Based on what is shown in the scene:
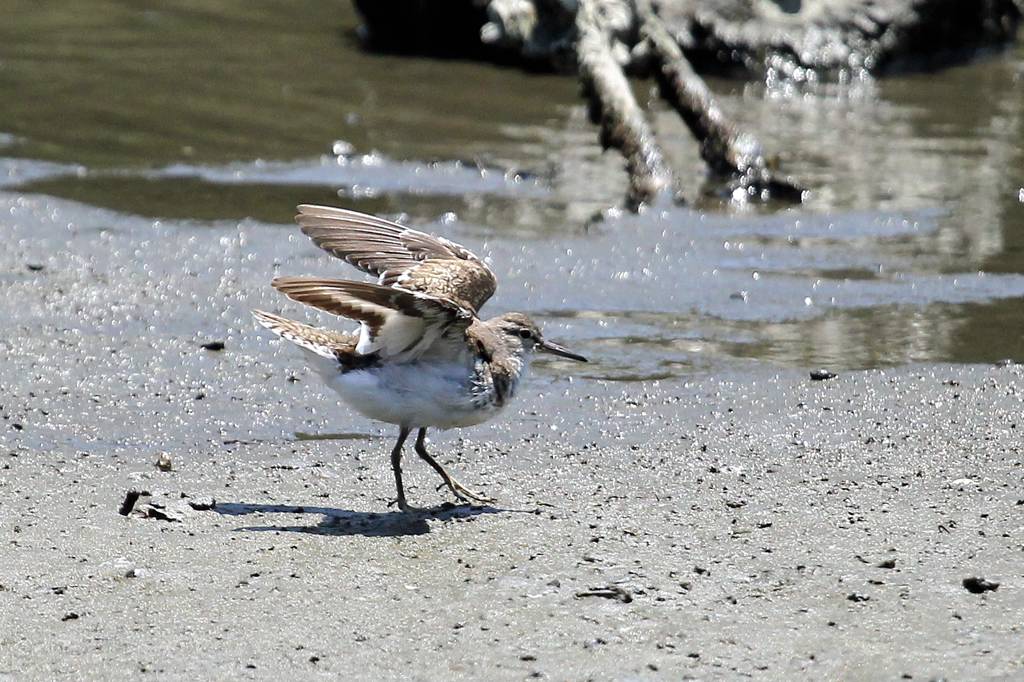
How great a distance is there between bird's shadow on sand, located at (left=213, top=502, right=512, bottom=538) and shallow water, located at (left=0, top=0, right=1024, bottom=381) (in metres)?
2.05

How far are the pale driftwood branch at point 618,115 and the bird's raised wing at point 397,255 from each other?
175 inches

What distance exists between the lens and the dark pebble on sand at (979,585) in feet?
17.7

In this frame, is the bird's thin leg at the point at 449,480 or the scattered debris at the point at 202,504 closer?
the scattered debris at the point at 202,504

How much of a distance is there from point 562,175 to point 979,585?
24.6ft

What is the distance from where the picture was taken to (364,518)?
6.23 m

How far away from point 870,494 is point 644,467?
103 centimetres

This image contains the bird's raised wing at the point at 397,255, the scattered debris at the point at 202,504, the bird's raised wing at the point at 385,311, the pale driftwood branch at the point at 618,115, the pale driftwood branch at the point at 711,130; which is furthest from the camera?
the pale driftwood branch at the point at 711,130

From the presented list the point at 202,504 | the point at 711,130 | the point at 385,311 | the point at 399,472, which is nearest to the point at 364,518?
the point at 399,472

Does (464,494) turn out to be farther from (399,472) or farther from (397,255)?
(397,255)

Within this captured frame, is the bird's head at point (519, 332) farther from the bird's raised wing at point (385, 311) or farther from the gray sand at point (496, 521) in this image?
the bird's raised wing at point (385, 311)

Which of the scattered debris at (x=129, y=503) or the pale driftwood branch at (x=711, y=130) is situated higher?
the pale driftwood branch at (x=711, y=130)

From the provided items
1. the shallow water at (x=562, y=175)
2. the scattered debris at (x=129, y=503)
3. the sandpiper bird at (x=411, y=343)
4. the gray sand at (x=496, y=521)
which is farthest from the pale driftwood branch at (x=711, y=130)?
the scattered debris at (x=129, y=503)

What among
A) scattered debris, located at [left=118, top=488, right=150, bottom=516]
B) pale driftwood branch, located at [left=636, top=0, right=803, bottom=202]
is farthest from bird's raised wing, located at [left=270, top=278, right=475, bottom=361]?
pale driftwood branch, located at [left=636, top=0, right=803, bottom=202]

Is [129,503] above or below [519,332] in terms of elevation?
below
